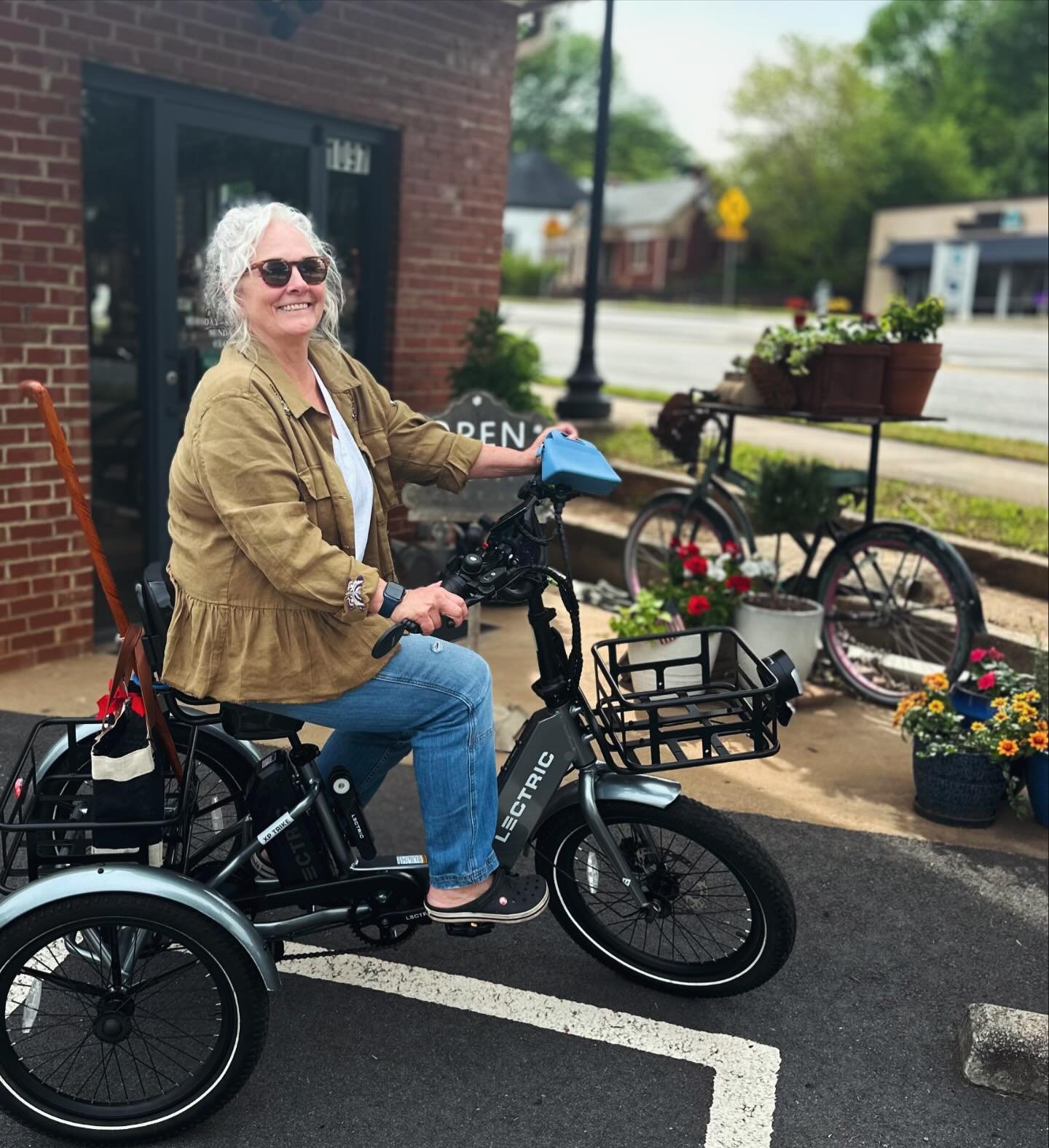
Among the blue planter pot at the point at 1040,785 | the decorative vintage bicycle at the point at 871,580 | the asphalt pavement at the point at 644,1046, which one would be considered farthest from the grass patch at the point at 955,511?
the asphalt pavement at the point at 644,1046

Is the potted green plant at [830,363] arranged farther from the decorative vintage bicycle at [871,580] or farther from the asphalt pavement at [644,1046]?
the asphalt pavement at [644,1046]

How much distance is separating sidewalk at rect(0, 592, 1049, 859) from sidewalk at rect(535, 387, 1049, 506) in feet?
10.8

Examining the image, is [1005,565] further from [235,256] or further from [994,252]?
[994,252]

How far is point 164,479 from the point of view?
611cm

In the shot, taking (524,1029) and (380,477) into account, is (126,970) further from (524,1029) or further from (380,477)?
(380,477)

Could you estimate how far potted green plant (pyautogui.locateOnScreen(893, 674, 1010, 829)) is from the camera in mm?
4422

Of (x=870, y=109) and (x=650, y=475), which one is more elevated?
(x=870, y=109)

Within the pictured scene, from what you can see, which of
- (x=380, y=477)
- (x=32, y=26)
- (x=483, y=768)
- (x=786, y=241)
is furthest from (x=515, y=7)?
(x=786, y=241)

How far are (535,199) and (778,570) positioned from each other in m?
76.1

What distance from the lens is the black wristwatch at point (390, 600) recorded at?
249 centimetres

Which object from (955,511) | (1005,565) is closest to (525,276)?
(955,511)

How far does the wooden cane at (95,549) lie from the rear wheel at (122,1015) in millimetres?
399

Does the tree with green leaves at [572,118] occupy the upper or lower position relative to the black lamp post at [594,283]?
upper

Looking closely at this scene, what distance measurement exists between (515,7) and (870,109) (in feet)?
219
